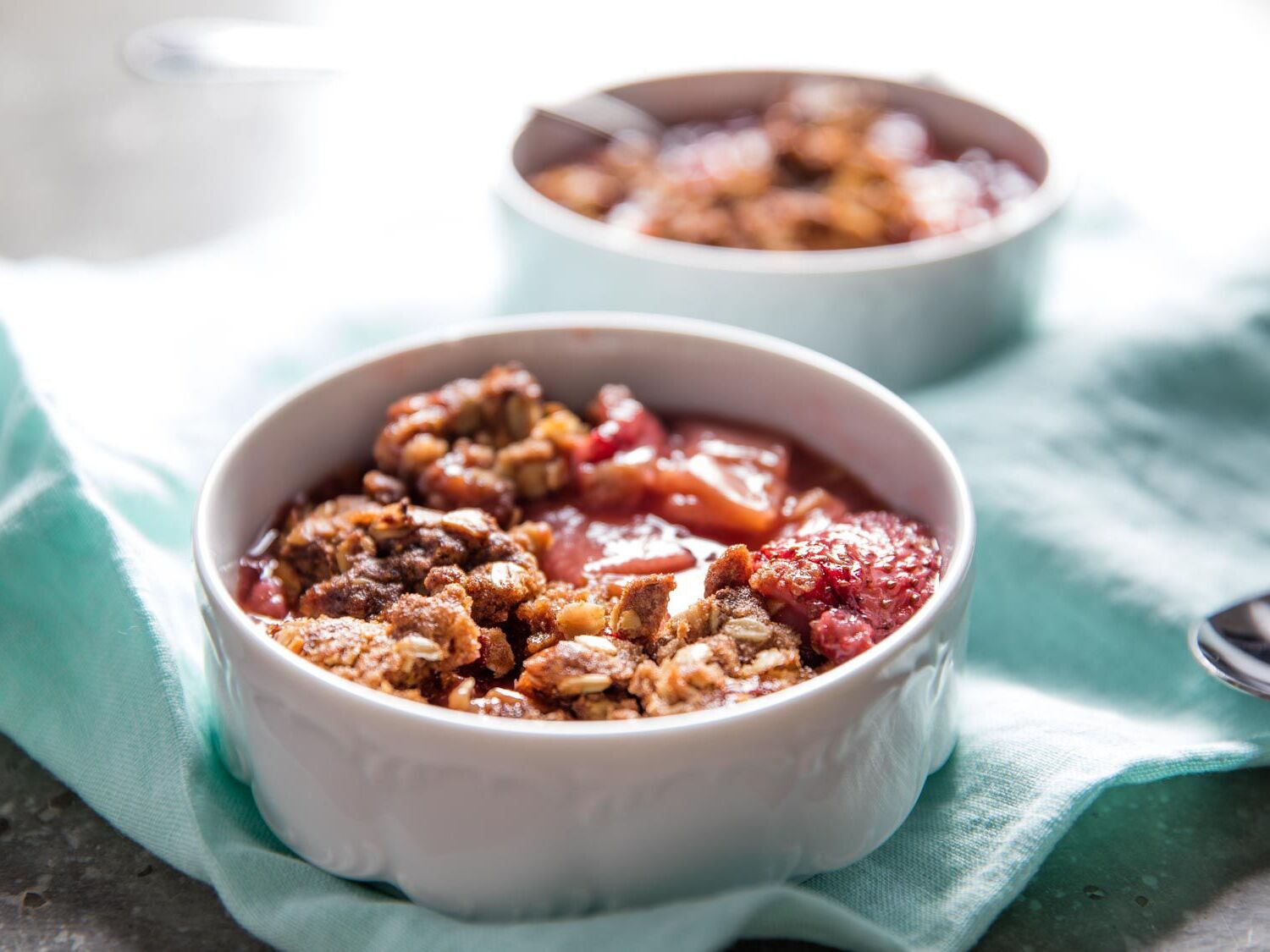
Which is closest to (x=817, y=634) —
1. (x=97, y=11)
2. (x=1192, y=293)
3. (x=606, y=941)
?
(x=606, y=941)

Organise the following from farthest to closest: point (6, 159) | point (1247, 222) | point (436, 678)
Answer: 1. point (6, 159)
2. point (1247, 222)
3. point (436, 678)

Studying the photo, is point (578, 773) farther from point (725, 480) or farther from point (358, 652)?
point (725, 480)

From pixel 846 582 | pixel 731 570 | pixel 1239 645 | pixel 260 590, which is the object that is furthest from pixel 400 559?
pixel 1239 645

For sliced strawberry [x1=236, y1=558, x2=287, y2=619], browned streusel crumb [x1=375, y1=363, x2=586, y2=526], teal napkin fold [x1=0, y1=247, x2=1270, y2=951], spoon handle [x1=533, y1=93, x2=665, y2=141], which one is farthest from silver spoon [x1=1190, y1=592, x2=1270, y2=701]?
spoon handle [x1=533, y1=93, x2=665, y2=141]

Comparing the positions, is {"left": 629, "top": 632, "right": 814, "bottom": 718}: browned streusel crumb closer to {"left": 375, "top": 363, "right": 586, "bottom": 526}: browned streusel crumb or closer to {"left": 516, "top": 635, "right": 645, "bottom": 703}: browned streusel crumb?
{"left": 516, "top": 635, "right": 645, "bottom": 703}: browned streusel crumb

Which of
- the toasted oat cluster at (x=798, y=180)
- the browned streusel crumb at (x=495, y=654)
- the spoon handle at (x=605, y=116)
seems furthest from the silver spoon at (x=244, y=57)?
the browned streusel crumb at (x=495, y=654)

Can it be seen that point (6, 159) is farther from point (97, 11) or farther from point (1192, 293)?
point (1192, 293)

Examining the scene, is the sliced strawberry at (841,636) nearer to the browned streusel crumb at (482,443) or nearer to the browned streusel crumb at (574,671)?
the browned streusel crumb at (574,671)
